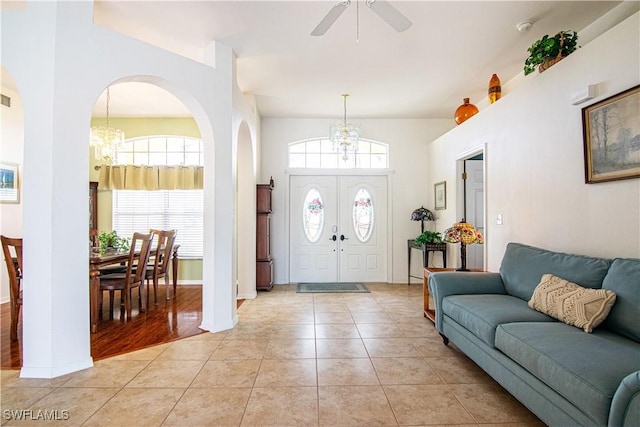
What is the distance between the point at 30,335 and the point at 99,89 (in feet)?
6.75

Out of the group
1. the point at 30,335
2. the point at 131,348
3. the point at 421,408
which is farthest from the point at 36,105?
the point at 421,408

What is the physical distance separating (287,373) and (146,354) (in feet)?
4.52

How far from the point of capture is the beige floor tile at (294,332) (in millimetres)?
3508

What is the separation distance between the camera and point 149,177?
6.04 metres

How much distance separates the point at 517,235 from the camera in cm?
362

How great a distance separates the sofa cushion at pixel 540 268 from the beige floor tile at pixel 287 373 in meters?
1.92

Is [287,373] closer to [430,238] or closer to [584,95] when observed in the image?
[584,95]

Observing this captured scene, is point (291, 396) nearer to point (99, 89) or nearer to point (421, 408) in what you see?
point (421, 408)

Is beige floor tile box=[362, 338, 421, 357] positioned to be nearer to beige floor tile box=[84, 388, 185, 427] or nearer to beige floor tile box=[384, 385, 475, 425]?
beige floor tile box=[384, 385, 475, 425]

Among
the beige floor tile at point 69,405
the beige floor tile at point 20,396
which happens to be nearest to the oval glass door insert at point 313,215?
the beige floor tile at point 69,405

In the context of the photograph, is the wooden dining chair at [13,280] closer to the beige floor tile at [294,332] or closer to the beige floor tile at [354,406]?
the beige floor tile at [294,332]

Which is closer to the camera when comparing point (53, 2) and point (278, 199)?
point (53, 2)

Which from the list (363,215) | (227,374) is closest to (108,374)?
(227,374)

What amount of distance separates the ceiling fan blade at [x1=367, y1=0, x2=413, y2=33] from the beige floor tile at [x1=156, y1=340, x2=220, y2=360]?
3.12 m
